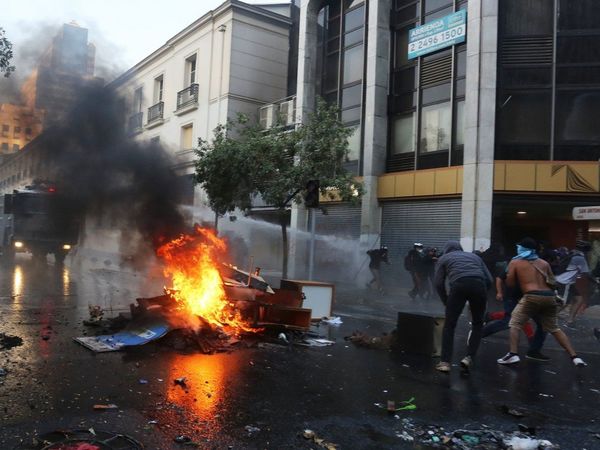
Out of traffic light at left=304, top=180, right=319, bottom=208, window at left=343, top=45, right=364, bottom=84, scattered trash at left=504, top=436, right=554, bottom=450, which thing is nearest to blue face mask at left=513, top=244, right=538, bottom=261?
scattered trash at left=504, top=436, right=554, bottom=450

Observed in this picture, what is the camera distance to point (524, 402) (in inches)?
185

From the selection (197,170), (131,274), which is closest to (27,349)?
(197,170)

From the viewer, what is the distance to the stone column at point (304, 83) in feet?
62.0

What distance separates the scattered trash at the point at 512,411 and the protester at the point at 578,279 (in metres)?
5.40

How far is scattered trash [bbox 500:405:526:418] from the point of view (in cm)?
427

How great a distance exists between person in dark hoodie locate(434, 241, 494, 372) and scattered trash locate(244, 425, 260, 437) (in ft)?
8.89

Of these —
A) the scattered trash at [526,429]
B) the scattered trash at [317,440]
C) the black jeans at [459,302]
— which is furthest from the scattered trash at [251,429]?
the black jeans at [459,302]

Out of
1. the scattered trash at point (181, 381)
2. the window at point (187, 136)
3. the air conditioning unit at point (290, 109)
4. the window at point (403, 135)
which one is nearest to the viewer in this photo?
the scattered trash at point (181, 381)

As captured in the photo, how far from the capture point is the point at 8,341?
6145 millimetres

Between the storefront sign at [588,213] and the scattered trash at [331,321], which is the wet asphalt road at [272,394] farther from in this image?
the storefront sign at [588,213]

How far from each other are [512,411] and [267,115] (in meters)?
19.0

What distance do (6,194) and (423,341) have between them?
14885 millimetres

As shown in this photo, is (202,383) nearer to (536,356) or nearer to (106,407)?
(106,407)

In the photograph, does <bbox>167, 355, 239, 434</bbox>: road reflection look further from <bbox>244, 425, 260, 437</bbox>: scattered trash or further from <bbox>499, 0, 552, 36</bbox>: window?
<bbox>499, 0, 552, 36</bbox>: window
